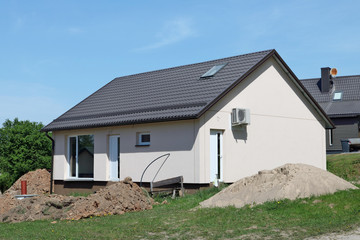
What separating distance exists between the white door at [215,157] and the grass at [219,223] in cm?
371

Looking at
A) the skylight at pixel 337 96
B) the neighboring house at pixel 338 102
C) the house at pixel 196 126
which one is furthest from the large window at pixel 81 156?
the skylight at pixel 337 96

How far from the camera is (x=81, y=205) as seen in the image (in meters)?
14.3

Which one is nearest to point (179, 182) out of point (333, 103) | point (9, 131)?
point (9, 131)

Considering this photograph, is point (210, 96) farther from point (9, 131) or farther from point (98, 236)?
point (9, 131)

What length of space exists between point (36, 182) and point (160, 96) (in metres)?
7.50

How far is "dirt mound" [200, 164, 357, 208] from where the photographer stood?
13742 mm

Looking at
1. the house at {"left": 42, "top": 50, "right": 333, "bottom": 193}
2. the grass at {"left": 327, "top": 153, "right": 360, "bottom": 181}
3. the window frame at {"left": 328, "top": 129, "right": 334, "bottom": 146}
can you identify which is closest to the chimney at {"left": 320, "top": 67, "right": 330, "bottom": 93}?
the window frame at {"left": 328, "top": 129, "right": 334, "bottom": 146}

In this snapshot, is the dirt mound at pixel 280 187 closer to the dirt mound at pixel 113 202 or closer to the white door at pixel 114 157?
the dirt mound at pixel 113 202

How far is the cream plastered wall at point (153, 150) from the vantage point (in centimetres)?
1775

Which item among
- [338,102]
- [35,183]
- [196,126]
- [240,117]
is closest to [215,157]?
[196,126]

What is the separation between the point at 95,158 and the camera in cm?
2136

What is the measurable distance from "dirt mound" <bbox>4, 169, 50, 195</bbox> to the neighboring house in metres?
22.4

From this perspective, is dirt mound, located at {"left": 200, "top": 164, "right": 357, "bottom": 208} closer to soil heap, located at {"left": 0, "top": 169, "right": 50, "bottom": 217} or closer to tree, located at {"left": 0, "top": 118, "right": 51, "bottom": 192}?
soil heap, located at {"left": 0, "top": 169, "right": 50, "bottom": 217}

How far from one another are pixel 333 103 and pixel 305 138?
59.5 ft
